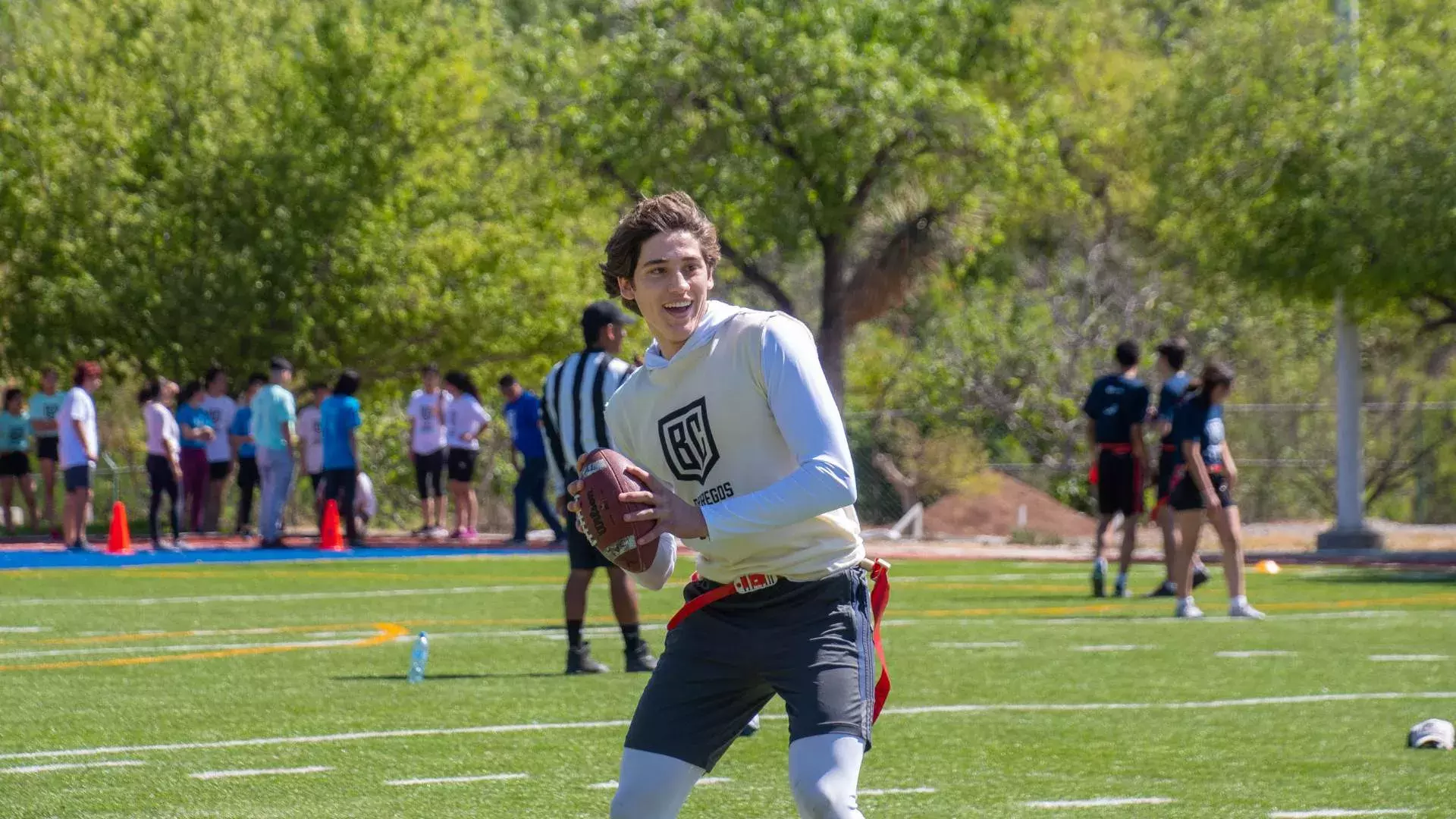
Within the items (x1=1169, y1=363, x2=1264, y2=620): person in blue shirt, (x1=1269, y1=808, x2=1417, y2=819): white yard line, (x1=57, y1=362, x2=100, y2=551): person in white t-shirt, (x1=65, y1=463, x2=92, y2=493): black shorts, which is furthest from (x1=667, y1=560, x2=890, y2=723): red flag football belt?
(x1=65, y1=463, x2=92, y2=493): black shorts

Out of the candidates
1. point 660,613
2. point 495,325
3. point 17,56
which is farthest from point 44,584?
point 17,56

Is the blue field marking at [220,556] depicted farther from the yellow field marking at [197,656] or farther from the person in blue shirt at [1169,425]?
the person in blue shirt at [1169,425]

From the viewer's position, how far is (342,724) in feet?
30.3

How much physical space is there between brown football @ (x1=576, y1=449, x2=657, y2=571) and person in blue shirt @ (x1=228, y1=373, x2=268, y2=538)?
22.2 metres

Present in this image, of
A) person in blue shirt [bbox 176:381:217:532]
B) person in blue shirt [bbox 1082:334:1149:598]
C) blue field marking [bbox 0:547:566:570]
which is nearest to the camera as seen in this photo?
person in blue shirt [bbox 1082:334:1149:598]

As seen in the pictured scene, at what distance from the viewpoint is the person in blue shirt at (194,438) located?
2470cm

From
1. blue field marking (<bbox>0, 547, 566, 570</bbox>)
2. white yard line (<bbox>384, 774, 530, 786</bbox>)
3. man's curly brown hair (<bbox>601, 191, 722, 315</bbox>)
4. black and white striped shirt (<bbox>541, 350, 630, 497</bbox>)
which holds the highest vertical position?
man's curly brown hair (<bbox>601, 191, 722, 315</bbox>)

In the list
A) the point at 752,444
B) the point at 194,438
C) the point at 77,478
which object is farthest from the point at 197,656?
the point at 194,438

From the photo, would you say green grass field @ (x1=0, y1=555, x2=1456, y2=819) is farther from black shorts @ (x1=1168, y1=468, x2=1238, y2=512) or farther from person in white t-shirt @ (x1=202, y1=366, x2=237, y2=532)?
person in white t-shirt @ (x1=202, y1=366, x2=237, y2=532)

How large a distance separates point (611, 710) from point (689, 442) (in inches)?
202

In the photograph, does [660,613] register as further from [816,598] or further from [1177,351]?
[816,598]

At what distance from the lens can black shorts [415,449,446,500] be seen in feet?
87.4

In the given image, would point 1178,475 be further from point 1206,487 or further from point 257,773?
point 257,773

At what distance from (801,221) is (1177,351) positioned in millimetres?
14268
